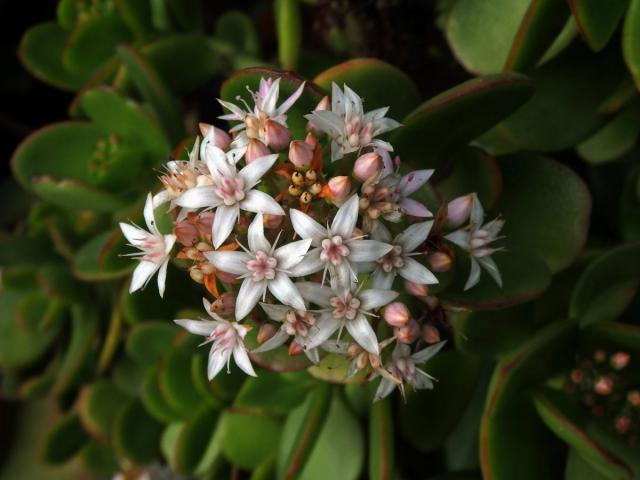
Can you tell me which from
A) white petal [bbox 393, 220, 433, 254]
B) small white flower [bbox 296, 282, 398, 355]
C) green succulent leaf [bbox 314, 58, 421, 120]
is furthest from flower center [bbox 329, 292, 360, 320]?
green succulent leaf [bbox 314, 58, 421, 120]

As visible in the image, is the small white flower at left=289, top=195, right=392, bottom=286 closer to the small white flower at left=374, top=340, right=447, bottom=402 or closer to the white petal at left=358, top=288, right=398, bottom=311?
the white petal at left=358, top=288, right=398, bottom=311

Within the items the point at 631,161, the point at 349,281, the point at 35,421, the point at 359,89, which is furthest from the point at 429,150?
the point at 35,421

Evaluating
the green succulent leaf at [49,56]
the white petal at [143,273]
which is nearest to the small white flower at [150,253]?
the white petal at [143,273]

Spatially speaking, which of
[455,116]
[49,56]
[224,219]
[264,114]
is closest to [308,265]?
[224,219]

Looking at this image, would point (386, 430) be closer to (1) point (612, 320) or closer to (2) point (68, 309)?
(1) point (612, 320)

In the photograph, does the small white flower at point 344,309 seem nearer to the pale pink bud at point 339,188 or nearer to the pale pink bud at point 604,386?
the pale pink bud at point 339,188

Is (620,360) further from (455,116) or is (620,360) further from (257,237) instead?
(257,237)
